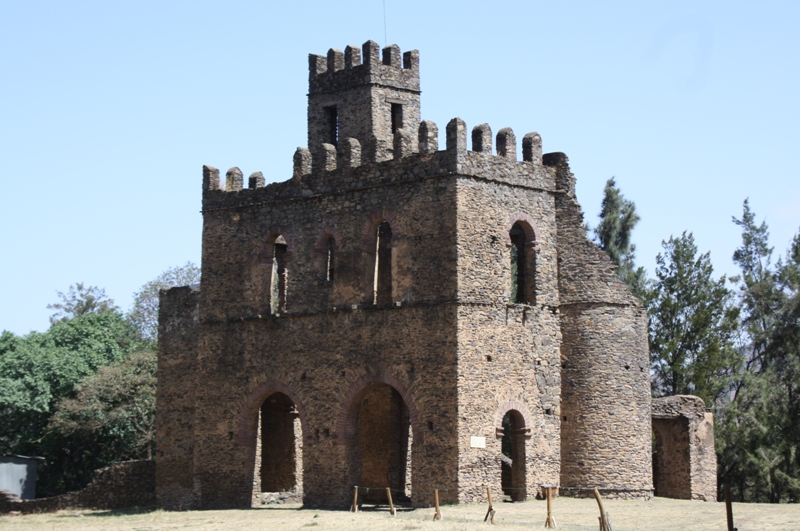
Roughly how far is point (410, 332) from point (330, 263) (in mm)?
4946

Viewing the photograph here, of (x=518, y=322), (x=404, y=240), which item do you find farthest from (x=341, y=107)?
(x=518, y=322)

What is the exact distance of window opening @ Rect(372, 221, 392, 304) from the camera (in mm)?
36344

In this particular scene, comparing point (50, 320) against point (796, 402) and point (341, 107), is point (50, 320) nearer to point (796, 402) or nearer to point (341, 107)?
point (341, 107)

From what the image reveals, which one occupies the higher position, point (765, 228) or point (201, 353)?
point (765, 228)

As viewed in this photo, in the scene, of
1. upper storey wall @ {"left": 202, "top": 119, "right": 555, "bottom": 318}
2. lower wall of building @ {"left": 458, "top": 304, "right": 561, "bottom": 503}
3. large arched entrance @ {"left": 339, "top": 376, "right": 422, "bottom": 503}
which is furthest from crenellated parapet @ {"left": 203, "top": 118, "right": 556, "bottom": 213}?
large arched entrance @ {"left": 339, "top": 376, "right": 422, "bottom": 503}

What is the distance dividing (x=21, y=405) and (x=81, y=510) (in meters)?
11.1

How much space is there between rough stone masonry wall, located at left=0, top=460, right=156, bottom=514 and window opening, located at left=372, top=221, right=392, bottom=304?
9.83m

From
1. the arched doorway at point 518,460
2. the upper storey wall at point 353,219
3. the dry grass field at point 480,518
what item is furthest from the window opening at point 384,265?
the dry grass field at point 480,518

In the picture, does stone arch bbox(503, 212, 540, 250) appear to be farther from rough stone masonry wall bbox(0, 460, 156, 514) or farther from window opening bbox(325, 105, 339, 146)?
rough stone masonry wall bbox(0, 460, 156, 514)

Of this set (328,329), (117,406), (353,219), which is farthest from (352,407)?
(117,406)

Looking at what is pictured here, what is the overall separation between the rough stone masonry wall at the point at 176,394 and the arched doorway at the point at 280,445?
243cm

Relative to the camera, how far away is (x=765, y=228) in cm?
5647

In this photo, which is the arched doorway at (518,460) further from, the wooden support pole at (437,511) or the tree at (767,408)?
the tree at (767,408)

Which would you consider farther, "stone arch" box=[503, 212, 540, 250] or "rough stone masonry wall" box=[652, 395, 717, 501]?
"rough stone masonry wall" box=[652, 395, 717, 501]
